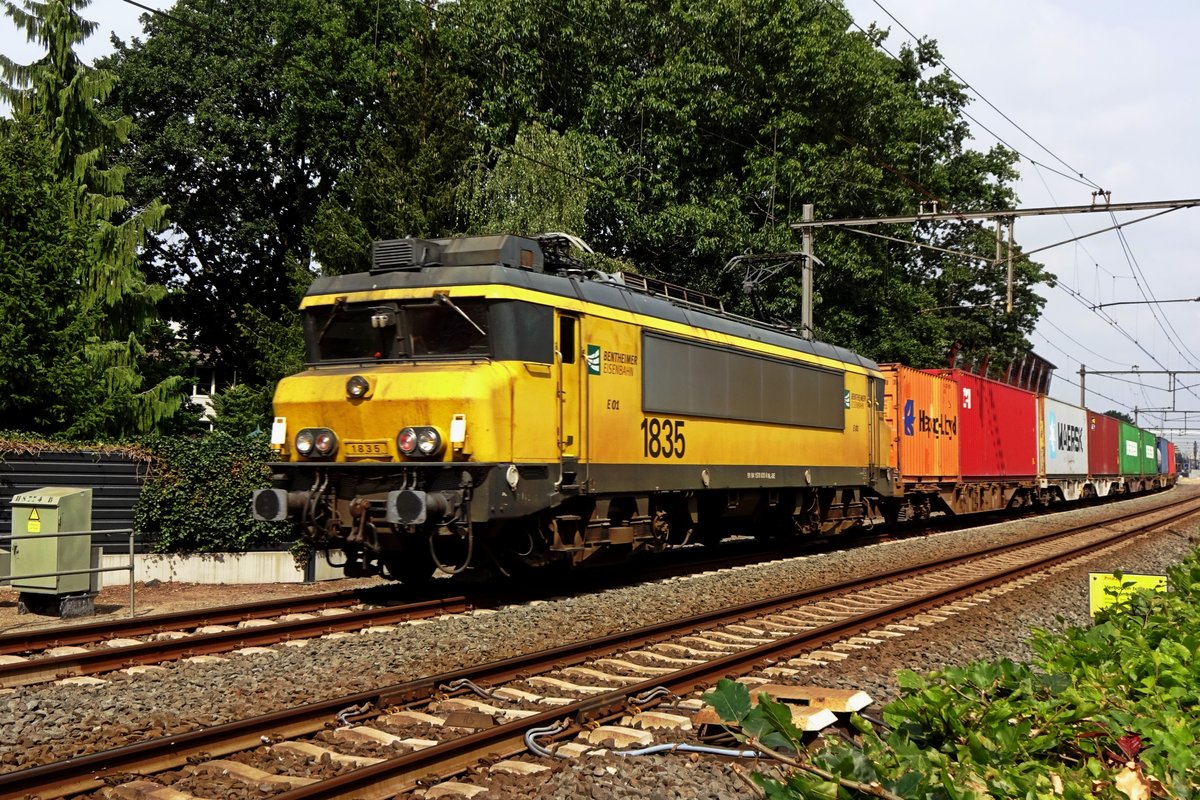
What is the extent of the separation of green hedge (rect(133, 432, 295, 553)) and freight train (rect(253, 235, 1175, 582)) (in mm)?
3493

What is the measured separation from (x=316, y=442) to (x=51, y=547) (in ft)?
10.2

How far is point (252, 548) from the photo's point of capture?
15.6 metres

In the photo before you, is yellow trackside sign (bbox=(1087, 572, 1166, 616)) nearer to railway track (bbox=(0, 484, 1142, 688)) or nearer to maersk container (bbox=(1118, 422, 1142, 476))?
railway track (bbox=(0, 484, 1142, 688))

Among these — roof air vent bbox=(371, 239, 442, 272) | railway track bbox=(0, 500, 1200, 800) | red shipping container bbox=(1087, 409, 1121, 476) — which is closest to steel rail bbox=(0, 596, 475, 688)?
railway track bbox=(0, 500, 1200, 800)

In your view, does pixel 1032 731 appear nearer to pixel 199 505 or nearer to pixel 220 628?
pixel 220 628

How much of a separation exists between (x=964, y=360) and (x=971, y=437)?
18.4 meters

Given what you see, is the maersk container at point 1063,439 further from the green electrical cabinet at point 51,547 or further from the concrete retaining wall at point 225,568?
the green electrical cabinet at point 51,547

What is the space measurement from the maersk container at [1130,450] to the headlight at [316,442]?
4279 cm

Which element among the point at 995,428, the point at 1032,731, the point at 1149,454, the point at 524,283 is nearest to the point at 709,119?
the point at 995,428

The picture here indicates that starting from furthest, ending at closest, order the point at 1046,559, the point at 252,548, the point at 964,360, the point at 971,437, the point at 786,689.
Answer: the point at 964,360 < the point at 971,437 < the point at 1046,559 < the point at 252,548 < the point at 786,689

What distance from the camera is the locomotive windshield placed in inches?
429

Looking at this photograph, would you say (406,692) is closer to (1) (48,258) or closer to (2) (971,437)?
(1) (48,258)

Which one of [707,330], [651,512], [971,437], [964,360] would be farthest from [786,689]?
[964,360]

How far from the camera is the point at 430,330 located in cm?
1126
